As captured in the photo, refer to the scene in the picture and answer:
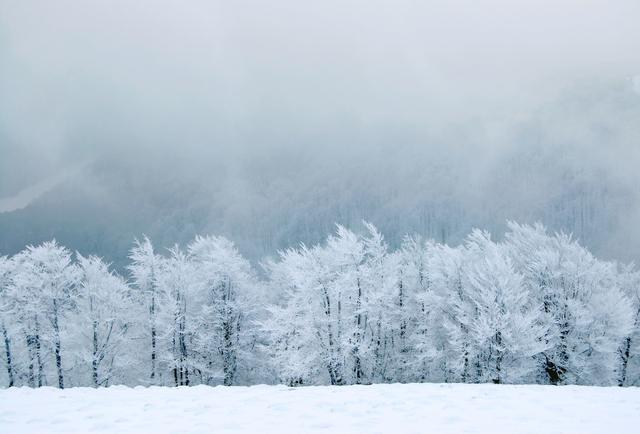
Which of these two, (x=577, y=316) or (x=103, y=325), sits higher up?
(x=103, y=325)

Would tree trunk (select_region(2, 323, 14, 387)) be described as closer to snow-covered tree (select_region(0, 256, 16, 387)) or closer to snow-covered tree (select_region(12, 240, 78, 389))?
snow-covered tree (select_region(0, 256, 16, 387))

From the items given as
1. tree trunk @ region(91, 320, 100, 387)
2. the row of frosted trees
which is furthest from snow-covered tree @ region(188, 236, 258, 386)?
tree trunk @ region(91, 320, 100, 387)

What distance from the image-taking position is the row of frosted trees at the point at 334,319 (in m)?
30.0

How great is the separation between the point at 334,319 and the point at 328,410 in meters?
20.2

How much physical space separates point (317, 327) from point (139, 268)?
17203 mm

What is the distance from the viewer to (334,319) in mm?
30906

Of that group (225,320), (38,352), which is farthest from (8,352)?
(225,320)

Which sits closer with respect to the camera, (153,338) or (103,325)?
(103,325)

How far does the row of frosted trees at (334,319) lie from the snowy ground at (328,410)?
15.8 m

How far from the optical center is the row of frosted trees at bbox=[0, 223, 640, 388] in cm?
3000

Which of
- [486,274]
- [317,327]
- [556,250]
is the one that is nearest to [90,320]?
[317,327]

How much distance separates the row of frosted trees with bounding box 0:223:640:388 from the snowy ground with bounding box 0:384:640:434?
15823mm

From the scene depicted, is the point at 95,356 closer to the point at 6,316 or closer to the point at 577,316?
the point at 6,316

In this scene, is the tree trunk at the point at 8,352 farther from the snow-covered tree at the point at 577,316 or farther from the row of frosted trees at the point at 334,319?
the snow-covered tree at the point at 577,316
